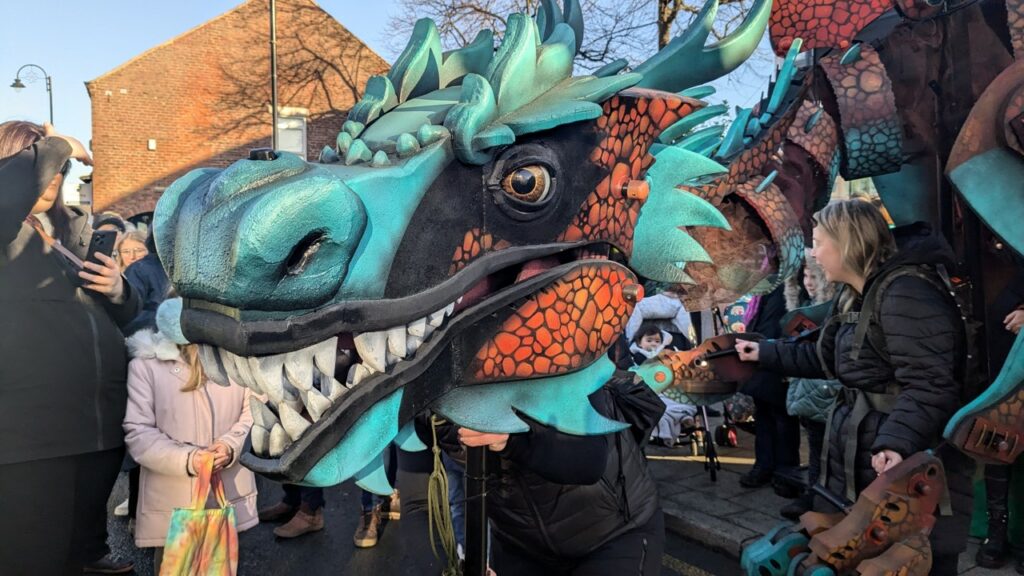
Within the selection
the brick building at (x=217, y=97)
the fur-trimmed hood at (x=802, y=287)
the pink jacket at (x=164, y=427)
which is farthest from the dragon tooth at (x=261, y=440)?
the brick building at (x=217, y=97)

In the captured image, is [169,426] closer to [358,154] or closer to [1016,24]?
[358,154]

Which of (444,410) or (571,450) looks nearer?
(444,410)

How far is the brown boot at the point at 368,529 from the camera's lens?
15.6 ft

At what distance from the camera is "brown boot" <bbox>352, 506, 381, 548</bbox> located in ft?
15.6

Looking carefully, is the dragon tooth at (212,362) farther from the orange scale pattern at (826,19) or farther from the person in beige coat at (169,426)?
the person in beige coat at (169,426)

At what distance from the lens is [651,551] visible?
2.15 m

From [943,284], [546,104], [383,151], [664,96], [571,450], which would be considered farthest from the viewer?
[943,284]

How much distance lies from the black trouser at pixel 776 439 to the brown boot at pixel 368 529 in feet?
Result: 10.1

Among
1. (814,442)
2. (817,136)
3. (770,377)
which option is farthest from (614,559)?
(770,377)

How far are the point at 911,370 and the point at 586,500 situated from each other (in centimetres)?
125

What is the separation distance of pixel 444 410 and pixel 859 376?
192 cm

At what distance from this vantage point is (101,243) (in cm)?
303

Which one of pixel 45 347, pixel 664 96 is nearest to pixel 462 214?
pixel 664 96

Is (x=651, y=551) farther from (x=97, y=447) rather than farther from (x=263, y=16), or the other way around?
(x=263, y=16)
